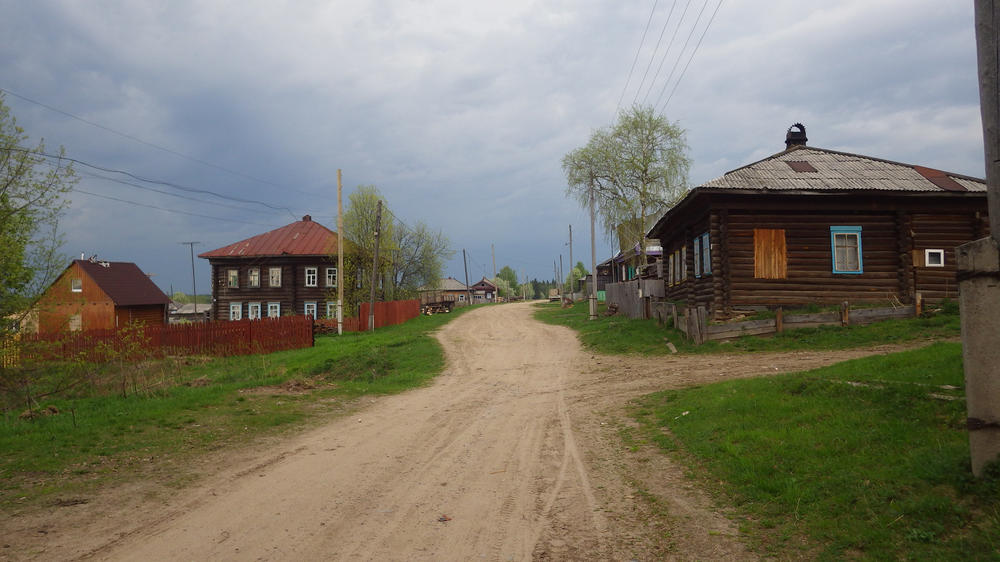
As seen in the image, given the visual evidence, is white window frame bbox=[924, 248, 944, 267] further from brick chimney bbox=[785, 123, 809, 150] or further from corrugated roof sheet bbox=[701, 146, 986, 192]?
brick chimney bbox=[785, 123, 809, 150]

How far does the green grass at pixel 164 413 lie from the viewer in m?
7.18

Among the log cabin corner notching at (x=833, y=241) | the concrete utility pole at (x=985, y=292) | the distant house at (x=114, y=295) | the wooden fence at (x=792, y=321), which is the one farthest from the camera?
the distant house at (x=114, y=295)

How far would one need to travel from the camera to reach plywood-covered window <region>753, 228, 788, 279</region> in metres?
18.9

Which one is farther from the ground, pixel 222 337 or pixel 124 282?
pixel 124 282

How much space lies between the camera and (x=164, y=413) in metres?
10.4

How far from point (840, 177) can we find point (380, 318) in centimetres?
2624

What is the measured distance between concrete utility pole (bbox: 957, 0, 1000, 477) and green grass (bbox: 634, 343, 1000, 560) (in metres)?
0.38

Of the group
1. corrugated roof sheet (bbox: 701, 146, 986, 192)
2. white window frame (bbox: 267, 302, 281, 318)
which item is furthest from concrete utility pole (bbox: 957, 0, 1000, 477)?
white window frame (bbox: 267, 302, 281, 318)

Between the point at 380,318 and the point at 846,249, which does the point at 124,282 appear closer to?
the point at 380,318

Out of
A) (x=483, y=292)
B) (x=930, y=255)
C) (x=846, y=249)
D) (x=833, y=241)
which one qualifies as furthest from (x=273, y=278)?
(x=483, y=292)

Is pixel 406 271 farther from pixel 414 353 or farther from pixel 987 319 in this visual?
pixel 987 319

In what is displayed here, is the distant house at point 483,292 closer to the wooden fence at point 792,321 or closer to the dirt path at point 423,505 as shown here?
the wooden fence at point 792,321

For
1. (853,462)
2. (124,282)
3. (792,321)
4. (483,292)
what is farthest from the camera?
(483,292)

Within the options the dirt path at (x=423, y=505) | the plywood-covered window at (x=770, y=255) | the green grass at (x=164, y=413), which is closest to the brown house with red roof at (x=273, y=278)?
the green grass at (x=164, y=413)
